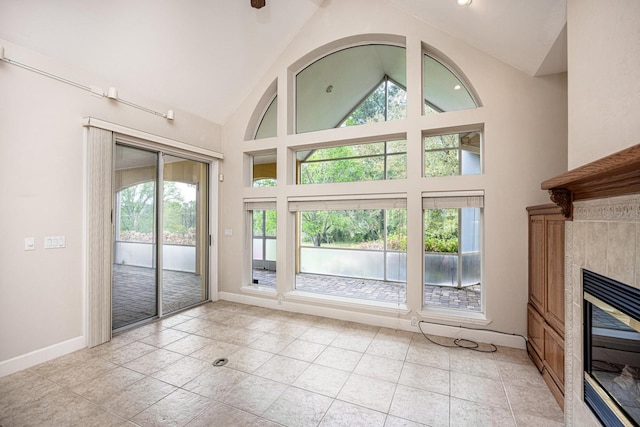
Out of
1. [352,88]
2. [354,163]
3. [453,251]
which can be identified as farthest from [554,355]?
[352,88]

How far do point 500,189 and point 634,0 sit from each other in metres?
2.11

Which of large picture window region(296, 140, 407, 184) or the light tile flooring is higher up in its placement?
large picture window region(296, 140, 407, 184)

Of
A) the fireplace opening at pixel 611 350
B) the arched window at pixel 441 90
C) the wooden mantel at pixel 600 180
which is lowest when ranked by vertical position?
the fireplace opening at pixel 611 350

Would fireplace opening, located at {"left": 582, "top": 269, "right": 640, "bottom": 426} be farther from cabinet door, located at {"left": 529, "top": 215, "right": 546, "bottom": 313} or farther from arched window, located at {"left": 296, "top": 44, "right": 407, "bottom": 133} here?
arched window, located at {"left": 296, "top": 44, "right": 407, "bottom": 133}

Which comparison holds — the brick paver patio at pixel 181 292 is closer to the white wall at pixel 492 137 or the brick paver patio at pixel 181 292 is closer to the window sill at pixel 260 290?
the window sill at pixel 260 290

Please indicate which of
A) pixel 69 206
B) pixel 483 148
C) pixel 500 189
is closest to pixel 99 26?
pixel 69 206

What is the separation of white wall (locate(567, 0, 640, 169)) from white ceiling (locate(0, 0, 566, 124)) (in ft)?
2.42

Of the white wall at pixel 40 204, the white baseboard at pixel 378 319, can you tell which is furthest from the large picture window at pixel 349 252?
the white wall at pixel 40 204

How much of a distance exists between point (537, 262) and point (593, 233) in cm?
139

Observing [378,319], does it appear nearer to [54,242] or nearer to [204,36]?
[54,242]

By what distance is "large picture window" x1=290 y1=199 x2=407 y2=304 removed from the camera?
15.0 ft

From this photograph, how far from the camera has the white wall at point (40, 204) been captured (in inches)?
102

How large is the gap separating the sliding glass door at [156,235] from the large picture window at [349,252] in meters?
1.72

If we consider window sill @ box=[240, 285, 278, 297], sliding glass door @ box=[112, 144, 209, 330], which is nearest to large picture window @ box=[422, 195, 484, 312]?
window sill @ box=[240, 285, 278, 297]
